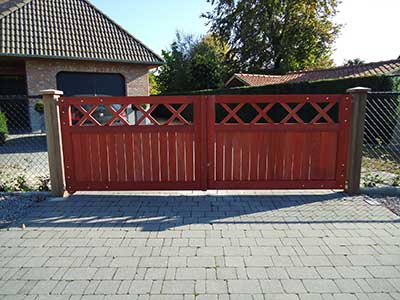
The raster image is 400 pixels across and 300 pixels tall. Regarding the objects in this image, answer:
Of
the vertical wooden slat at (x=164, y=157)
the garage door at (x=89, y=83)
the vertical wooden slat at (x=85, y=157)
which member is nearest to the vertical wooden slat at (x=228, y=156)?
the vertical wooden slat at (x=164, y=157)

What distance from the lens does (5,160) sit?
832cm

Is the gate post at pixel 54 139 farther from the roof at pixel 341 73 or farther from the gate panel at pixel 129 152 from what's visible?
the roof at pixel 341 73

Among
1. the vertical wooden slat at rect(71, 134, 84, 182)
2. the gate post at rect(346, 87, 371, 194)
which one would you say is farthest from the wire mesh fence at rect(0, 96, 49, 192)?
the gate post at rect(346, 87, 371, 194)

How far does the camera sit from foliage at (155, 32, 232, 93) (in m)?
25.6

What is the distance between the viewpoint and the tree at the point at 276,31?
1045 inches

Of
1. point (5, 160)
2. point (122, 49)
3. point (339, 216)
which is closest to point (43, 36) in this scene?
point (122, 49)

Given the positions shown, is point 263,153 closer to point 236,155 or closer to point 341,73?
point 236,155

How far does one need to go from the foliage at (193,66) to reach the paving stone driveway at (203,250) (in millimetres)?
22478

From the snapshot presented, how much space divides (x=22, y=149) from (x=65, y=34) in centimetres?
652

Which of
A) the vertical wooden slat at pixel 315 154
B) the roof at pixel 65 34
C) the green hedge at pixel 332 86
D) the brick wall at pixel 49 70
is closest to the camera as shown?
the vertical wooden slat at pixel 315 154

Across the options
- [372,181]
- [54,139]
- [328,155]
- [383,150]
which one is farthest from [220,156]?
[383,150]

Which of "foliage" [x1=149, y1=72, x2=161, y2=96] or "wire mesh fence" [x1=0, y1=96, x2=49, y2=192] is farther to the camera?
"foliage" [x1=149, y1=72, x2=161, y2=96]

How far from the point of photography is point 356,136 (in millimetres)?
4508

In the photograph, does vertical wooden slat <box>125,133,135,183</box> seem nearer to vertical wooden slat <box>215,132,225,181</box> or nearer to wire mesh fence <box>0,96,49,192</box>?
vertical wooden slat <box>215,132,225,181</box>
